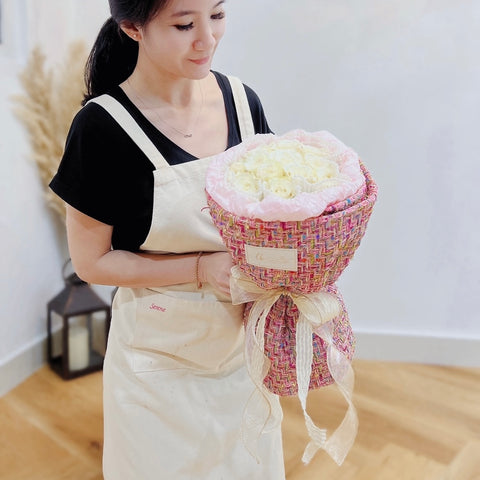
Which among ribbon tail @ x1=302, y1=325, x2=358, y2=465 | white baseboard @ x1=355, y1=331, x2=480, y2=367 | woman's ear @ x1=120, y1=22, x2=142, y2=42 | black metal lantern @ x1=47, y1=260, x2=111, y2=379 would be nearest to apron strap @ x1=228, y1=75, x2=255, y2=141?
woman's ear @ x1=120, y1=22, x2=142, y2=42

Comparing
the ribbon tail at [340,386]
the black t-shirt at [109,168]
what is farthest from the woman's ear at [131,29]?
the ribbon tail at [340,386]

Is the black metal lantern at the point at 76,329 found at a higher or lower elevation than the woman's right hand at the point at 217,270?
lower

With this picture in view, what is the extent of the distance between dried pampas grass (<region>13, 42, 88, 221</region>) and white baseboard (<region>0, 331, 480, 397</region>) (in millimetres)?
756

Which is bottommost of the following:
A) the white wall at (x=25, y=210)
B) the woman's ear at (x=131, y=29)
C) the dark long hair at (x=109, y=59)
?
the white wall at (x=25, y=210)

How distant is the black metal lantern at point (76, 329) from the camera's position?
2.72 metres

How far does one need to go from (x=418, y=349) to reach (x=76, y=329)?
5.12 feet

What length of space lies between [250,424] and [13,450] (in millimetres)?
1419

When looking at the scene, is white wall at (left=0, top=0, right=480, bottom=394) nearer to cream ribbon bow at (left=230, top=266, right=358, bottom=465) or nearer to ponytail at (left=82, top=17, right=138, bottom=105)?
ponytail at (left=82, top=17, right=138, bottom=105)

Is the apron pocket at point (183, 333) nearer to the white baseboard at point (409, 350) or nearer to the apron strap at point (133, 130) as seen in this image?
the apron strap at point (133, 130)

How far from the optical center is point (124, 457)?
1.34m

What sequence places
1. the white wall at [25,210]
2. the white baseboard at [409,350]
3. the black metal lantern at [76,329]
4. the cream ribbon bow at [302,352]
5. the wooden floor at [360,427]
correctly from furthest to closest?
1. the white baseboard at [409,350]
2. the black metal lantern at [76,329]
3. the white wall at [25,210]
4. the wooden floor at [360,427]
5. the cream ribbon bow at [302,352]

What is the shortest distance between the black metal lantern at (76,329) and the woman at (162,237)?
1378mm

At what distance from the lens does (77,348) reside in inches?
108

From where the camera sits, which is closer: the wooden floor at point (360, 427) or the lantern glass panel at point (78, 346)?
the wooden floor at point (360, 427)
